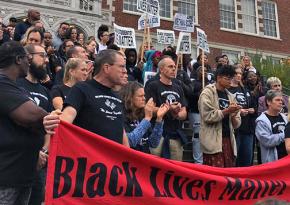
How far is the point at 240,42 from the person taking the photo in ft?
82.4

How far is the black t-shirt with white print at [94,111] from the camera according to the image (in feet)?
12.3

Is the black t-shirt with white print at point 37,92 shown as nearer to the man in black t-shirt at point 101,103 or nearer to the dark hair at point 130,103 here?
the man in black t-shirt at point 101,103

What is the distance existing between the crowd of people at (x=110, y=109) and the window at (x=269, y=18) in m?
18.3

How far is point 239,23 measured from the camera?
82.6 feet

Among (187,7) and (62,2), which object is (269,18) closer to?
(187,7)

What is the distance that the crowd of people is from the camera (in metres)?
3.20

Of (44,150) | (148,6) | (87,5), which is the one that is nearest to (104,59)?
(44,150)

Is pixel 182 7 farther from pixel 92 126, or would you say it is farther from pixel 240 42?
pixel 92 126

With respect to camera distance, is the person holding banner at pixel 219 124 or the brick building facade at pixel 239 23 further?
the brick building facade at pixel 239 23

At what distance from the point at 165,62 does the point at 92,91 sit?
2.59 m

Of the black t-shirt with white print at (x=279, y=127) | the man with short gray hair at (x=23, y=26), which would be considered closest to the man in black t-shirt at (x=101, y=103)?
the black t-shirt with white print at (x=279, y=127)

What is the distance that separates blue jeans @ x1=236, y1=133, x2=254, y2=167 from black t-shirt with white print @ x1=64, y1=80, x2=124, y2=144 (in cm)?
370

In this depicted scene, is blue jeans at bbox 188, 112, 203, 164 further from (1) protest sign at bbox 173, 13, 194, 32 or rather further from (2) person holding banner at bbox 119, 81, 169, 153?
(1) protest sign at bbox 173, 13, 194, 32

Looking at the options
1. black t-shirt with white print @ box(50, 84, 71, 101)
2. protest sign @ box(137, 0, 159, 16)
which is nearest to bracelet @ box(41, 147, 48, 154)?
black t-shirt with white print @ box(50, 84, 71, 101)
